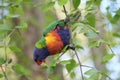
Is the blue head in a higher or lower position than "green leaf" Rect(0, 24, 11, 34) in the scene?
lower

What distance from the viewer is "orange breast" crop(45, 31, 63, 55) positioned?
1.44 metres

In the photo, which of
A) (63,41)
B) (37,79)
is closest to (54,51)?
(63,41)

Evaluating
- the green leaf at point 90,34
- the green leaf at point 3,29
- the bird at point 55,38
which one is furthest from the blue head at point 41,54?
the green leaf at point 90,34

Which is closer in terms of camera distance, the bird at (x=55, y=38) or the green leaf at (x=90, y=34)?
the green leaf at (x=90, y=34)

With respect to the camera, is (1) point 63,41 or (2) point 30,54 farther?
(2) point 30,54

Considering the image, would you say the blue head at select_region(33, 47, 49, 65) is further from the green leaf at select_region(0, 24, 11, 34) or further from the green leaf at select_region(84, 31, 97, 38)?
the green leaf at select_region(84, 31, 97, 38)

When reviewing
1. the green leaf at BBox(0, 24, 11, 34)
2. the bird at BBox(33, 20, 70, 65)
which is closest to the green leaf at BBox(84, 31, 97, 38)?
the bird at BBox(33, 20, 70, 65)

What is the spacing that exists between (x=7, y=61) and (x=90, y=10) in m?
0.45

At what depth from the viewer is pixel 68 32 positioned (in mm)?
1453

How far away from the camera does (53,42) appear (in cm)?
146

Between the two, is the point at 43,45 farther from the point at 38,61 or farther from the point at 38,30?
the point at 38,30

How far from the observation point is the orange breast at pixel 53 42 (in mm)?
1442

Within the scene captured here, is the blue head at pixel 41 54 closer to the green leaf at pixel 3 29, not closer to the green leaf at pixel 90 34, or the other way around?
the green leaf at pixel 3 29

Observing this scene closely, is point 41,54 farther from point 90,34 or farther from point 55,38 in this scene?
point 90,34
